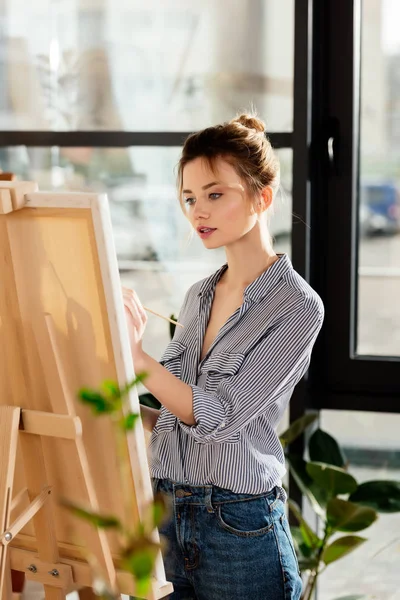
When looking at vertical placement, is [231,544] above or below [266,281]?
below

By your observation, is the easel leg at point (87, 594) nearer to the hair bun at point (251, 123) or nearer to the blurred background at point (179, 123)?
the hair bun at point (251, 123)

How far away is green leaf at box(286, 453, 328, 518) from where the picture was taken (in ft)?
7.16

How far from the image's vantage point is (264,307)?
4.99 ft

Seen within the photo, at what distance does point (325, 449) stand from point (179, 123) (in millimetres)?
1017

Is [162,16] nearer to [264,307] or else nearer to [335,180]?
[335,180]

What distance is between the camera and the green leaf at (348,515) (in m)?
2.04

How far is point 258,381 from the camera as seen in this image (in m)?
1.44

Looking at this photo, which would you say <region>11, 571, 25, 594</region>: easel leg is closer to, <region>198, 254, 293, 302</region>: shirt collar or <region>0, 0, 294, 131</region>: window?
<region>198, 254, 293, 302</region>: shirt collar

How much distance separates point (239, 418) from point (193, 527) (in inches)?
9.0

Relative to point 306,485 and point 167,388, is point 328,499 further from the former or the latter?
point 167,388

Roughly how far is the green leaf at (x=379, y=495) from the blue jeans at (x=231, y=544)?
28.4 inches

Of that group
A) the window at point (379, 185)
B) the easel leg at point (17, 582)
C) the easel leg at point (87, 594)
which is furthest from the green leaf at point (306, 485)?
the easel leg at point (87, 594)

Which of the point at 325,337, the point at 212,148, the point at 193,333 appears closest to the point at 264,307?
the point at 193,333

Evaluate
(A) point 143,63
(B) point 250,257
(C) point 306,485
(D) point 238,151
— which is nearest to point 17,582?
(C) point 306,485
